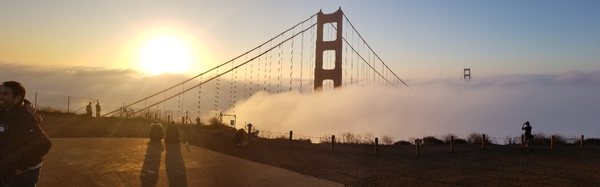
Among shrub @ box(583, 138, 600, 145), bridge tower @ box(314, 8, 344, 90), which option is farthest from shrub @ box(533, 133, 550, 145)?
bridge tower @ box(314, 8, 344, 90)

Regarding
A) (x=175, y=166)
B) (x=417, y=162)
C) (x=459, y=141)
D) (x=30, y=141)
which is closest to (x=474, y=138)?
(x=459, y=141)

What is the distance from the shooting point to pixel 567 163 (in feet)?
63.3

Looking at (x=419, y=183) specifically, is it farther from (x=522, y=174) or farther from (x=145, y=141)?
(x=145, y=141)

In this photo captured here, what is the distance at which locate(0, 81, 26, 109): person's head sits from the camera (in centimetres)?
498

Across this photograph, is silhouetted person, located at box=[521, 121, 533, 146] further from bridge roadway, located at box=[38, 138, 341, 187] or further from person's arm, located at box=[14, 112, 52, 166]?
person's arm, located at box=[14, 112, 52, 166]

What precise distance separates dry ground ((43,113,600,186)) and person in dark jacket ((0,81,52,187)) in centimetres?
995

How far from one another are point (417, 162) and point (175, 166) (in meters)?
9.66

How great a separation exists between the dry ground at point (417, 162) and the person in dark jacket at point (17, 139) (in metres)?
9.95

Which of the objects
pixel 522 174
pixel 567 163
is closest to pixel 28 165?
pixel 522 174

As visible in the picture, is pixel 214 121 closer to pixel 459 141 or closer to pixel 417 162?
pixel 459 141

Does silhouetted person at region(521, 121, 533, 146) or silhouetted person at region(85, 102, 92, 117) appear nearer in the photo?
silhouetted person at region(521, 121, 533, 146)

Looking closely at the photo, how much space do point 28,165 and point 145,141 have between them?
597 inches

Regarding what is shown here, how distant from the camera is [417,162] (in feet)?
64.9

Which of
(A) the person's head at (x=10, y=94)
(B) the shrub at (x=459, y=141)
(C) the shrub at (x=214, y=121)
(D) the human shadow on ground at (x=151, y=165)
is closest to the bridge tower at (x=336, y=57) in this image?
(C) the shrub at (x=214, y=121)
